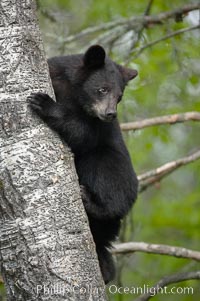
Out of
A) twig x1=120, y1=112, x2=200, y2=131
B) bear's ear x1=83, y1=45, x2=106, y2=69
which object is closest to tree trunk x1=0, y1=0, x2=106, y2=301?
bear's ear x1=83, y1=45, x2=106, y2=69

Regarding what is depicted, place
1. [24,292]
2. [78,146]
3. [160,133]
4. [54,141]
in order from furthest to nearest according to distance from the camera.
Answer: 1. [160,133]
2. [78,146]
3. [54,141]
4. [24,292]

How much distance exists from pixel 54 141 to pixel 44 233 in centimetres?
53

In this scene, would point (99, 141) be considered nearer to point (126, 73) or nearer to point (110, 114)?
point (110, 114)

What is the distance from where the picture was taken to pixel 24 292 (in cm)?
312

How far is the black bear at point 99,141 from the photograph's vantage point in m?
4.55

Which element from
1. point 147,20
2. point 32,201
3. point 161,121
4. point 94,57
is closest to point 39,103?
point 32,201

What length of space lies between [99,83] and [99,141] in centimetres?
46

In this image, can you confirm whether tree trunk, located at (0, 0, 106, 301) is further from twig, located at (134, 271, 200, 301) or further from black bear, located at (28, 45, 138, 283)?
twig, located at (134, 271, 200, 301)

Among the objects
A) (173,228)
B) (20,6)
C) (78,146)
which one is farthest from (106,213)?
(173,228)

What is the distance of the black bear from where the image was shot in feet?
14.9

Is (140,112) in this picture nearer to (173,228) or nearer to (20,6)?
(173,228)

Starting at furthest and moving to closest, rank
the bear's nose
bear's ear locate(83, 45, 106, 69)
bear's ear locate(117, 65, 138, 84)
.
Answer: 1. bear's ear locate(117, 65, 138, 84)
2. bear's ear locate(83, 45, 106, 69)
3. the bear's nose

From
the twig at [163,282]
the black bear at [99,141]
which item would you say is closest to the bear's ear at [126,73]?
the black bear at [99,141]

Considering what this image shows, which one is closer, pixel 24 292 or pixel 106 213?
pixel 24 292
